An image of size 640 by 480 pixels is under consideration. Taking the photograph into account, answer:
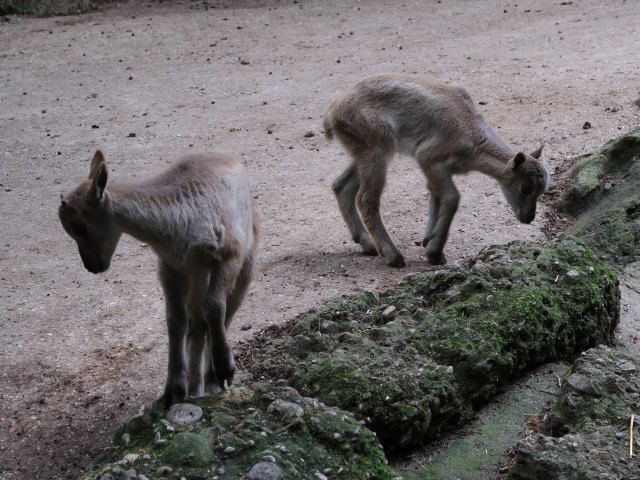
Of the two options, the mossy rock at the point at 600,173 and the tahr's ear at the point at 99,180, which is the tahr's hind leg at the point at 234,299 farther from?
the mossy rock at the point at 600,173

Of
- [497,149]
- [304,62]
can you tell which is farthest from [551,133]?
[304,62]

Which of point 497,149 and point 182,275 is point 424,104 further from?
point 182,275

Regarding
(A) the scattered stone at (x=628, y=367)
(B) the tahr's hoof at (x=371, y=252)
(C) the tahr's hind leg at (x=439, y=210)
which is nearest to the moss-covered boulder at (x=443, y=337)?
(A) the scattered stone at (x=628, y=367)

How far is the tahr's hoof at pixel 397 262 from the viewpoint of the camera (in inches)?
296

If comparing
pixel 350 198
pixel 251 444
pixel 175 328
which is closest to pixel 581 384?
pixel 251 444

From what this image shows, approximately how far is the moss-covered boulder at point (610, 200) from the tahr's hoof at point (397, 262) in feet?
5.26

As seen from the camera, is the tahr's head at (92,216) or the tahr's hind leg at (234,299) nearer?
the tahr's head at (92,216)

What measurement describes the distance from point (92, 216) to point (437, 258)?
3779mm

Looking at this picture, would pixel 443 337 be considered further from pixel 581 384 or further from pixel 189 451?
pixel 189 451

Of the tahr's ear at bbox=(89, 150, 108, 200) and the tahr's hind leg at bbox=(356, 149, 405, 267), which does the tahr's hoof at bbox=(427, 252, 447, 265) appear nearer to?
the tahr's hind leg at bbox=(356, 149, 405, 267)

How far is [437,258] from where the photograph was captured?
7.51m

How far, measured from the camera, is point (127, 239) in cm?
795

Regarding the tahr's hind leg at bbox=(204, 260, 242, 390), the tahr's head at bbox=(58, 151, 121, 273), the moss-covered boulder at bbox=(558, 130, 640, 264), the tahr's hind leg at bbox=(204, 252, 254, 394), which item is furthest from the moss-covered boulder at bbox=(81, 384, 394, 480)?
the moss-covered boulder at bbox=(558, 130, 640, 264)

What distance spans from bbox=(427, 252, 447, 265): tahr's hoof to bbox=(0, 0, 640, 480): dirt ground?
0.08 m
